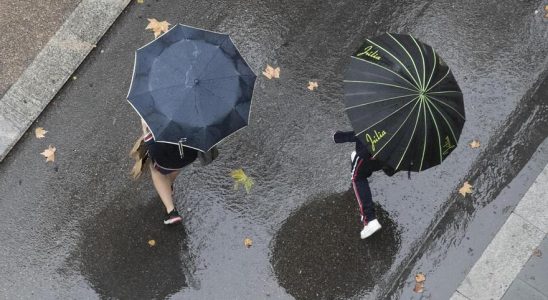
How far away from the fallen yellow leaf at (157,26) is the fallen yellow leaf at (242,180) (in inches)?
73.9

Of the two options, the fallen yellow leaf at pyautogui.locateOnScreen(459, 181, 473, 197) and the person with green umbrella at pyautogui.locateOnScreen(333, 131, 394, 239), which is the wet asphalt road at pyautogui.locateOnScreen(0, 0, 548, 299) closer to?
the fallen yellow leaf at pyautogui.locateOnScreen(459, 181, 473, 197)

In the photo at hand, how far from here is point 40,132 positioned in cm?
634

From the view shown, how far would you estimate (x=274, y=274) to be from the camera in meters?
5.83

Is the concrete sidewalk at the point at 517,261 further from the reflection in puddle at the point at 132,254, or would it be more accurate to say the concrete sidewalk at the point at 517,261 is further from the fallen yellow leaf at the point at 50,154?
the fallen yellow leaf at the point at 50,154

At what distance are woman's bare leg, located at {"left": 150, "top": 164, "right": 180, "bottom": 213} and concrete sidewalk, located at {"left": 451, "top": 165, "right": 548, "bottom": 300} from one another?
284 cm

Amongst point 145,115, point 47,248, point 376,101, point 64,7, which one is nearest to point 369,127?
point 376,101

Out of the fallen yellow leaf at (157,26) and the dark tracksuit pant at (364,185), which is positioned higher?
the fallen yellow leaf at (157,26)

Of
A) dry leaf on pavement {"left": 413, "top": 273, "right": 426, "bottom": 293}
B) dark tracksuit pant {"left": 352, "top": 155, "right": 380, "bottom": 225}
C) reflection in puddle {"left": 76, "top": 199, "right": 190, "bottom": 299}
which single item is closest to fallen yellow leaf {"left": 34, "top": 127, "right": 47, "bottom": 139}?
reflection in puddle {"left": 76, "top": 199, "right": 190, "bottom": 299}

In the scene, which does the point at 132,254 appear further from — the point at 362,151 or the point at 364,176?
the point at 362,151

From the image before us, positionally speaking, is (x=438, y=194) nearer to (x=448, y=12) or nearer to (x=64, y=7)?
(x=448, y=12)

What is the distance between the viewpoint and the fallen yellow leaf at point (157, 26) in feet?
22.2

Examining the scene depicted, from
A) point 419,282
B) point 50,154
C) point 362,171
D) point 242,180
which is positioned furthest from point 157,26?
point 419,282

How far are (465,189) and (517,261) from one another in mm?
839

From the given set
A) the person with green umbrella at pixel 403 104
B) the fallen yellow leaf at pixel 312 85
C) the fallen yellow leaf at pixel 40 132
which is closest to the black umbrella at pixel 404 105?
the person with green umbrella at pixel 403 104
